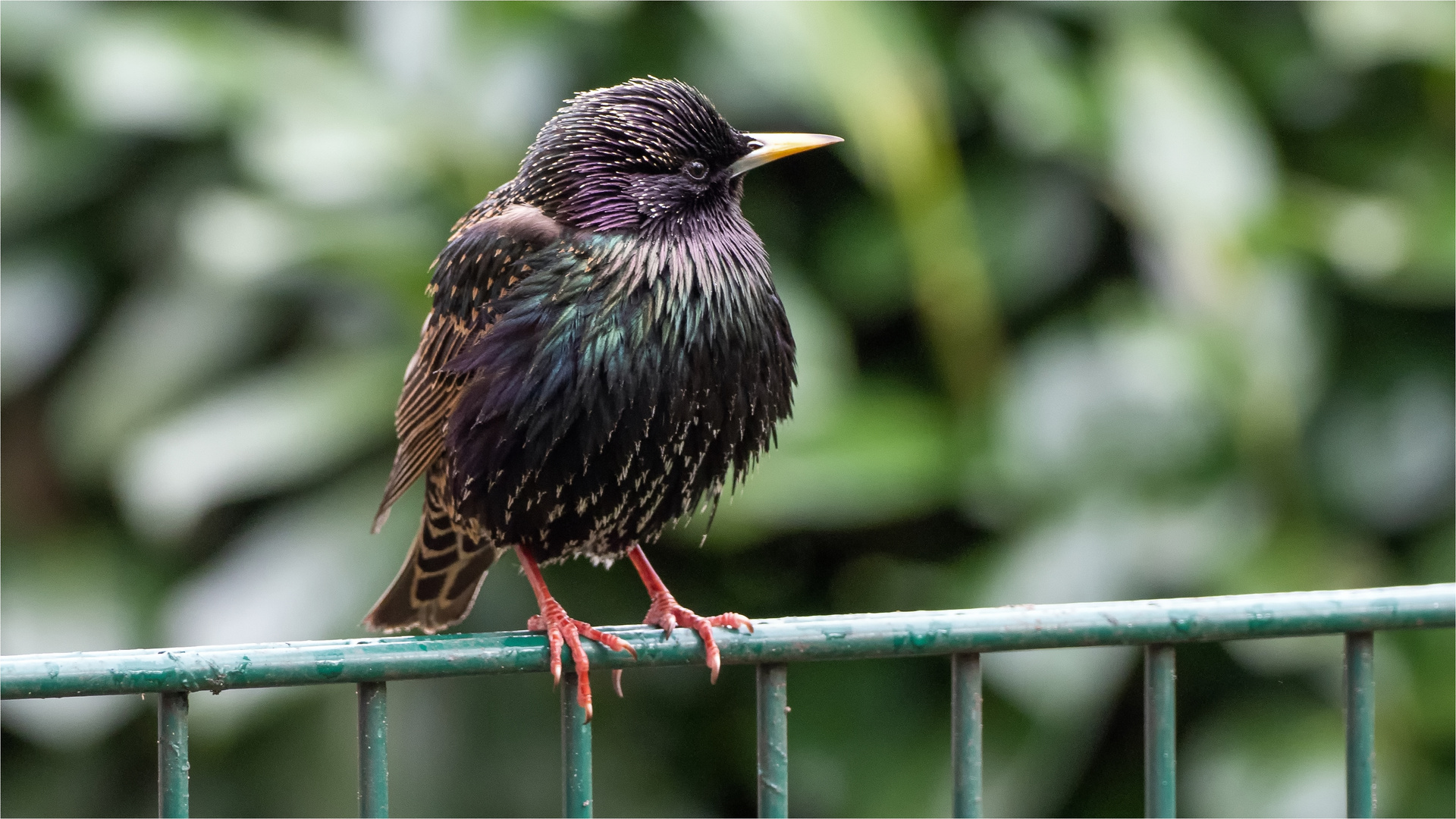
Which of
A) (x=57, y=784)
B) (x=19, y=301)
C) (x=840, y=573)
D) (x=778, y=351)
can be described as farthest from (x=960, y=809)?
(x=19, y=301)

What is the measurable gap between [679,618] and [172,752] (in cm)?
77

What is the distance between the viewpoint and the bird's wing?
2455 mm

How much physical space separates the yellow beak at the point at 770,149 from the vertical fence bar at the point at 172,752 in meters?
1.28

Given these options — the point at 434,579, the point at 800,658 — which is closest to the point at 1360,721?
the point at 800,658

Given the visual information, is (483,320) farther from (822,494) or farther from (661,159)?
(822,494)

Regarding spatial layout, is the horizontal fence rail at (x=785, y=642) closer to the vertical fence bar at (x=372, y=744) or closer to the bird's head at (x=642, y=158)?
the vertical fence bar at (x=372, y=744)

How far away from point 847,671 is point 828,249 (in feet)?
3.48

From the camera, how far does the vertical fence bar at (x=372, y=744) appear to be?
1.69 meters

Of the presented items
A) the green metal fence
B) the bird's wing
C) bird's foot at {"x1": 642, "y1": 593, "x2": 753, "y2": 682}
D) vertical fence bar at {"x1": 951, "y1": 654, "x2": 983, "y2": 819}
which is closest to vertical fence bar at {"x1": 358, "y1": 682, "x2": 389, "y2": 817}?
the green metal fence

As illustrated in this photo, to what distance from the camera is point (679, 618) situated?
2.20m

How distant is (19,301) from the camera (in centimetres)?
397

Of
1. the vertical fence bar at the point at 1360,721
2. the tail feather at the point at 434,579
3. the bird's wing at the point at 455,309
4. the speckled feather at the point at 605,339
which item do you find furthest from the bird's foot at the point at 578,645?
the vertical fence bar at the point at 1360,721

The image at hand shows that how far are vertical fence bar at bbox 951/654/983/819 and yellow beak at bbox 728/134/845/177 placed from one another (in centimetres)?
93

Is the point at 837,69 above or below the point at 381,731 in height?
above
